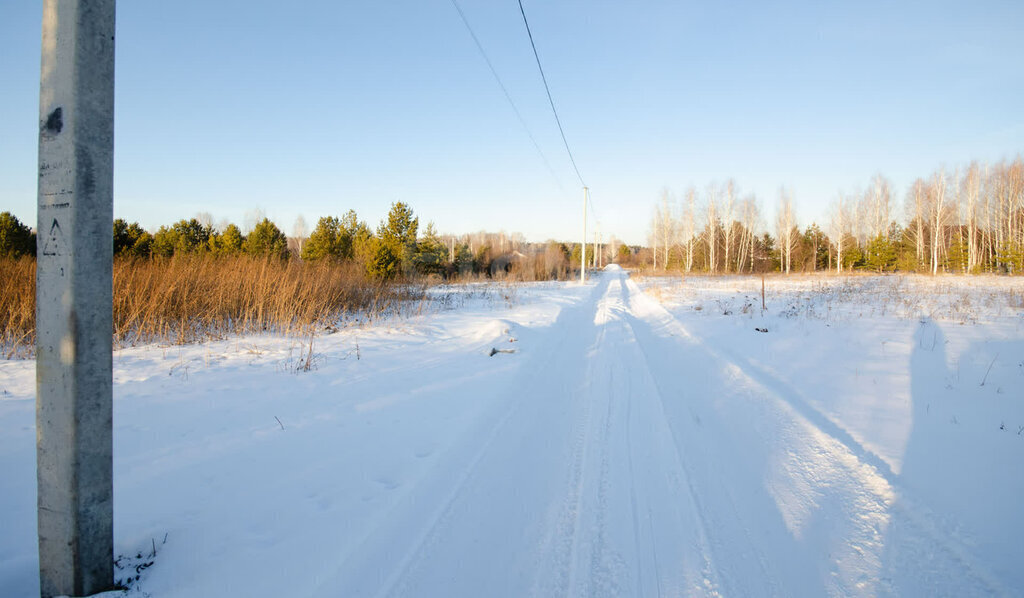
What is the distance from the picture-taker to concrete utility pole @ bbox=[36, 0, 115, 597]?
1.72 meters

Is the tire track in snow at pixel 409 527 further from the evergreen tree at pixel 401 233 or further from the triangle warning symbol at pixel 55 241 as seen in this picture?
the evergreen tree at pixel 401 233

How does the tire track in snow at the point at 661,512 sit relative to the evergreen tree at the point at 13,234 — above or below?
below

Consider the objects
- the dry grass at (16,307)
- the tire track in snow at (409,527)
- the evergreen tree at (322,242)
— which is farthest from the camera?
the evergreen tree at (322,242)

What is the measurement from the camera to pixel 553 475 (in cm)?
339

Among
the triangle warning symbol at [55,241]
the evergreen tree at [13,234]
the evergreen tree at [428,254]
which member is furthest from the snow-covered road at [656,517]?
the evergreen tree at [13,234]

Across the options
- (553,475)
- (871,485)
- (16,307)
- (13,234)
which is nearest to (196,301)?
(16,307)

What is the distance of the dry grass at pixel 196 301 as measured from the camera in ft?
24.2

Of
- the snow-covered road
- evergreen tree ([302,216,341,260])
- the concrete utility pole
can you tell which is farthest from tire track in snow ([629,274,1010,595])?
evergreen tree ([302,216,341,260])

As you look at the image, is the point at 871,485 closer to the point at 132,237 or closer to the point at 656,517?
the point at 656,517

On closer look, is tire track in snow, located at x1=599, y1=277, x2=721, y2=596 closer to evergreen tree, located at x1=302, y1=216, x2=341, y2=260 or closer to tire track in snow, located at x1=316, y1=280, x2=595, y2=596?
tire track in snow, located at x1=316, y1=280, x2=595, y2=596

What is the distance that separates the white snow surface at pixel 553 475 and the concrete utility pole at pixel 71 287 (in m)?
0.51

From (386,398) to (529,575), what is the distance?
3344 mm

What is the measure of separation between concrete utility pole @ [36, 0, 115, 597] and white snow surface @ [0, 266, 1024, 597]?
1.68 ft

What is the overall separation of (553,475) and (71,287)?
10.5ft
